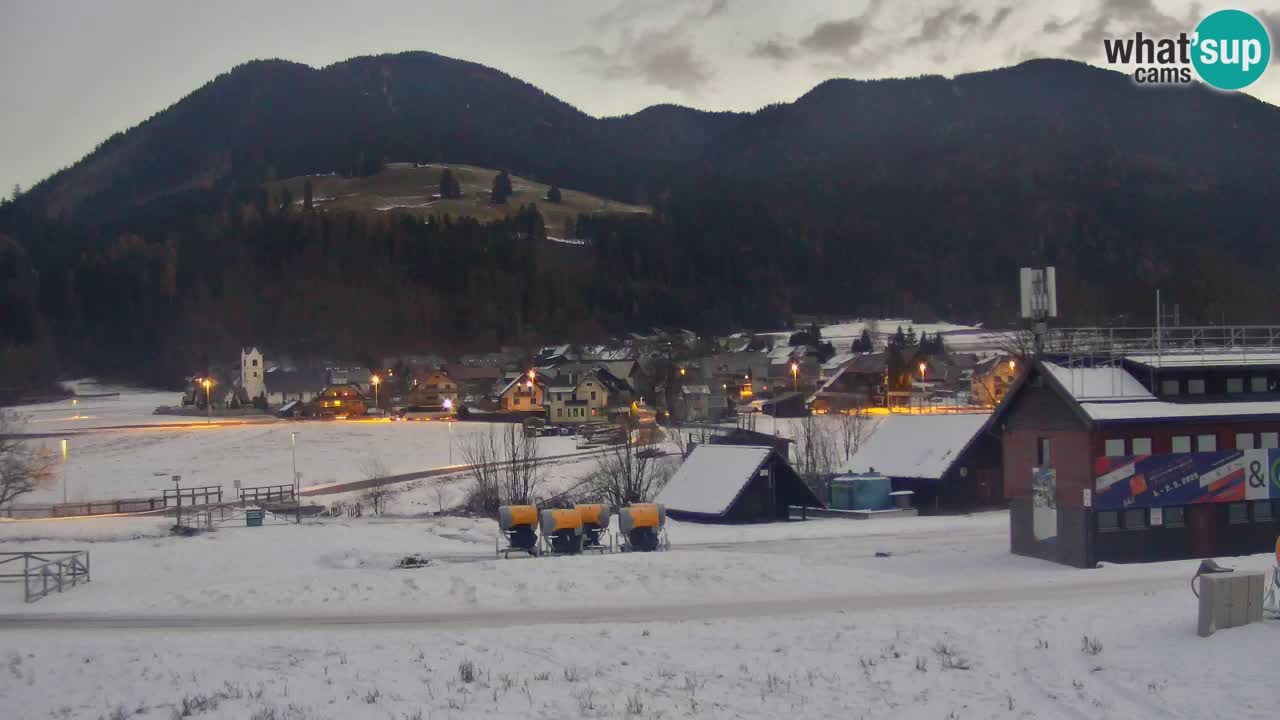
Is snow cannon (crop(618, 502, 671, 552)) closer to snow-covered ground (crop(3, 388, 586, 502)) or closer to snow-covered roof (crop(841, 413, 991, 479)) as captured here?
snow-covered roof (crop(841, 413, 991, 479))

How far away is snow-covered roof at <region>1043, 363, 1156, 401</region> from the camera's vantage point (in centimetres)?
2638

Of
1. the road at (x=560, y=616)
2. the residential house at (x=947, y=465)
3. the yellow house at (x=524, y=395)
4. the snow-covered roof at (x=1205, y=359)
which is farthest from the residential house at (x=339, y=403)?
the road at (x=560, y=616)

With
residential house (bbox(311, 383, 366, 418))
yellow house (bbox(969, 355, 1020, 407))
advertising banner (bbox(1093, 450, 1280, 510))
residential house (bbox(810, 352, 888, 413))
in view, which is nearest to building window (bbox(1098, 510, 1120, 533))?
Result: advertising banner (bbox(1093, 450, 1280, 510))

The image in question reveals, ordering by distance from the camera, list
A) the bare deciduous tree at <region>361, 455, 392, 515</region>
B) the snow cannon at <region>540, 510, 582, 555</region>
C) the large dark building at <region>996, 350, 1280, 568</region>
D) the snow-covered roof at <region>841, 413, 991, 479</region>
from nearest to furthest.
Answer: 1. the large dark building at <region>996, 350, 1280, 568</region>
2. the snow cannon at <region>540, 510, 582, 555</region>
3. the snow-covered roof at <region>841, 413, 991, 479</region>
4. the bare deciduous tree at <region>361, 455, 392, 515</region>

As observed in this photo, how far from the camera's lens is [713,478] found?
4038cm

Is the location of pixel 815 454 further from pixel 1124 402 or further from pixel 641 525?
pixel 1124 402

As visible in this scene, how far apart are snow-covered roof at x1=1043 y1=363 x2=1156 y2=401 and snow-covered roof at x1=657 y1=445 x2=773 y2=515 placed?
47.2 ft

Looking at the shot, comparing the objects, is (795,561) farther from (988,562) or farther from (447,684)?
(447,684)

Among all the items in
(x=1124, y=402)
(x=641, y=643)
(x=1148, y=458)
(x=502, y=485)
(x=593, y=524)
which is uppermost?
(x=1124, y=402)

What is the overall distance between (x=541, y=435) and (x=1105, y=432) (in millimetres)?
62578

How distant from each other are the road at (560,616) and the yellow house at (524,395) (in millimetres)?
90531

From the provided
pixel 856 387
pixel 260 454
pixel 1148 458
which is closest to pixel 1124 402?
pixel 1148 458

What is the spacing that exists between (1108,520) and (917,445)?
19.7m

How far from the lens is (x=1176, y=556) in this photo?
86.4ft
